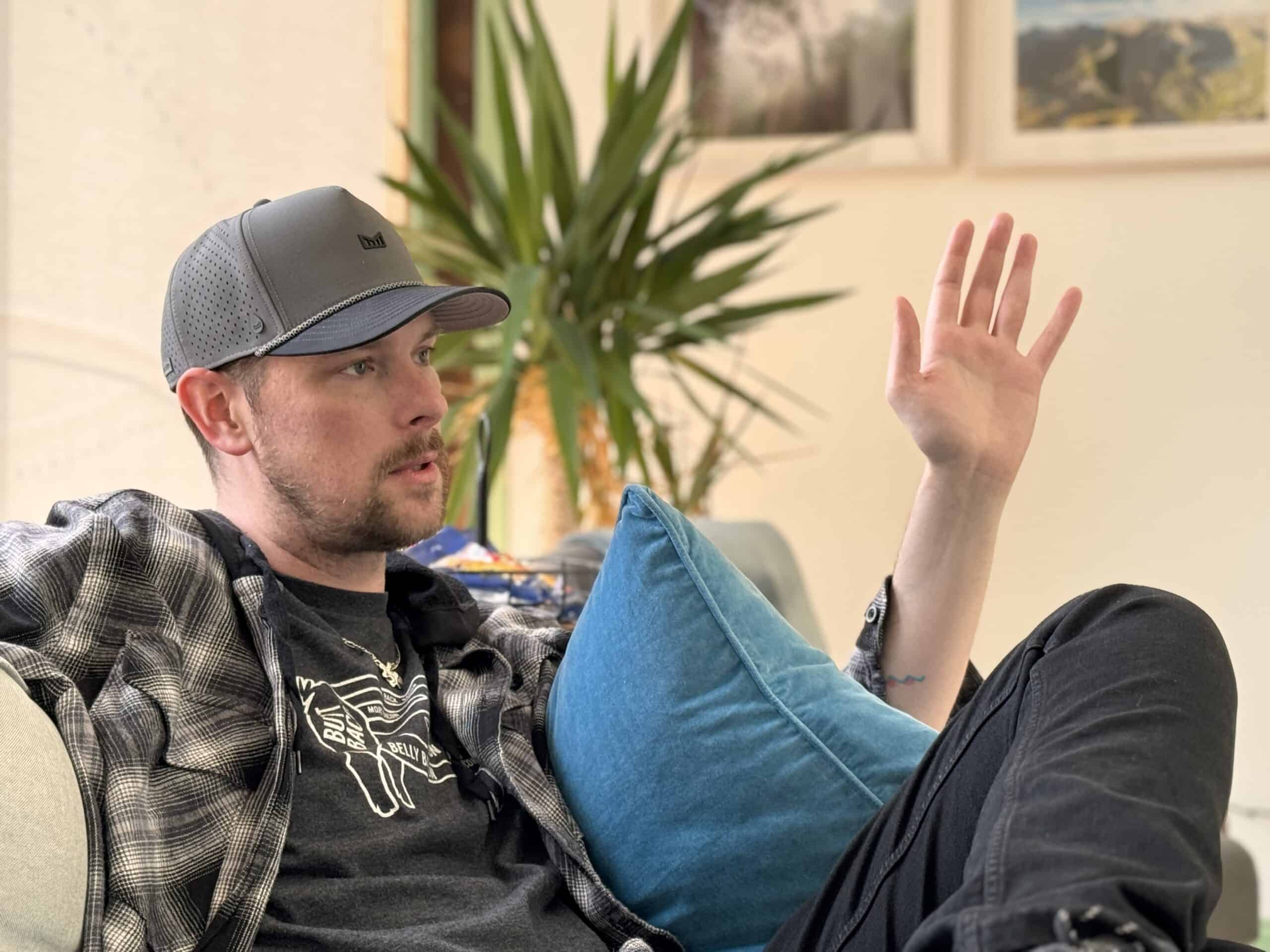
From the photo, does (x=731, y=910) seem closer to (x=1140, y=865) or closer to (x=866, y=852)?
(x=866, y=852)

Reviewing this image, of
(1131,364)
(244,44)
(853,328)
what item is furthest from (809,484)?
(244,44)

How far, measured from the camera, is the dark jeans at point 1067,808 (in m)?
0.80

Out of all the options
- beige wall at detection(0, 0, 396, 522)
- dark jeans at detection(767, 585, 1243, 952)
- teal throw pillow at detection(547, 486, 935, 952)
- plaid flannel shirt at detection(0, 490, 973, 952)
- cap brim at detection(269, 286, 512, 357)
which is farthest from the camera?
beige wall at detection(0, 0, 396, 522)

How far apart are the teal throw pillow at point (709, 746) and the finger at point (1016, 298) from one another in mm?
461

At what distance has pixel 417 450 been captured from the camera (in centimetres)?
141

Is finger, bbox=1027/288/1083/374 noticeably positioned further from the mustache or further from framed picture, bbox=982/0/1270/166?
framed picture, bbox=982/0/1270/166

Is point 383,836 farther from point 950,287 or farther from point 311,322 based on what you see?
point 950,287

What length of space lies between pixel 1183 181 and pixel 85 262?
2384 mm

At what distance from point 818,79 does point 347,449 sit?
2.44 m

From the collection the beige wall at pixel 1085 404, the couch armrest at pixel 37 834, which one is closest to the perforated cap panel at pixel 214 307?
the couch armrest at pixel 37 834

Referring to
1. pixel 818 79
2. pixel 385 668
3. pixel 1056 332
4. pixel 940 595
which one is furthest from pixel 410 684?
pixel 818 79

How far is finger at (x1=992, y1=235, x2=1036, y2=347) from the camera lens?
1.53 metres

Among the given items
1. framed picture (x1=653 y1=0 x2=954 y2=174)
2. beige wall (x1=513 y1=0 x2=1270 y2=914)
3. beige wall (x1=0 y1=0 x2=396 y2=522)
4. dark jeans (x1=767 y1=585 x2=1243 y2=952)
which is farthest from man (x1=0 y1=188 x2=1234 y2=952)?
framed picture (x1=653 y1=0 x2=954 y2=174)

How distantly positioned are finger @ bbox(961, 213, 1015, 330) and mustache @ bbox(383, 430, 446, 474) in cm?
59
